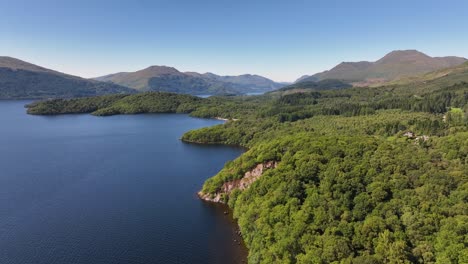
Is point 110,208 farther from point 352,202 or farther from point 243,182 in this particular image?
point 352,202

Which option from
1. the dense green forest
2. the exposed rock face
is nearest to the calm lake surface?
the exposed rock face

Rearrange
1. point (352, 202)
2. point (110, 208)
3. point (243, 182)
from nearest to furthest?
point (352, 202) < point (110, 208) < point (243, 182)

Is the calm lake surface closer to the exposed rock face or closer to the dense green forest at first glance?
the exposed rock face

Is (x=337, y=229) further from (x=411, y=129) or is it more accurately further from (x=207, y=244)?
(x=411, y=129)

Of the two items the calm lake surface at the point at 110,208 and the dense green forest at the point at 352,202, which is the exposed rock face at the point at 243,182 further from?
the calm lake surface at the point at 110,208

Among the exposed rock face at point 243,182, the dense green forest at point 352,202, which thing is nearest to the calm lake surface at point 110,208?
the exposed rock face at point 243,182

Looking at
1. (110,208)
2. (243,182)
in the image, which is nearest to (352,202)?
(243,182)
